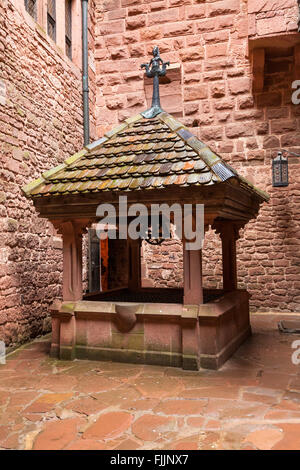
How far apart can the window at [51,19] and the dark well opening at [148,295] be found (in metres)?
4.80

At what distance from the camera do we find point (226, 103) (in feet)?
26.7

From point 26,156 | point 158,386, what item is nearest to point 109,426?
point 158,386

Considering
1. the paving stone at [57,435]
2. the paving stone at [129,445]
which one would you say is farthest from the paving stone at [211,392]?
the paving stone at [57,435]

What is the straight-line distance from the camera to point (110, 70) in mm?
8906

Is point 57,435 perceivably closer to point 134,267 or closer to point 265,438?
point 265,438

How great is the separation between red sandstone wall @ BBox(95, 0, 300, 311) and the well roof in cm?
262

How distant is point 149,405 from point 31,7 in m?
6.25

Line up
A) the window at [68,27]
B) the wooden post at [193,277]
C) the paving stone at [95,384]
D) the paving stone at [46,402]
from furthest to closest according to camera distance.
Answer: the window at [68,27] < the wooden post at [193,277] < the paving stone at [95,384] < the paving stone at [46,402]

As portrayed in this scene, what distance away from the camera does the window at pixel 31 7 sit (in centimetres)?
619

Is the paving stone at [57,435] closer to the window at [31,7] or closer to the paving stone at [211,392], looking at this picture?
the paving stone at [211,392]
